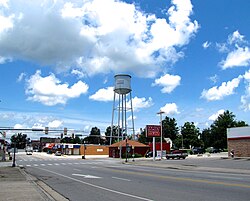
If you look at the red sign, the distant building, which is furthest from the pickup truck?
the distant building

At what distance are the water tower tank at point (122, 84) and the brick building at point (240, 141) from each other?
91.5 feet

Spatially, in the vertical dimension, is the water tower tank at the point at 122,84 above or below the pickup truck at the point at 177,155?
above

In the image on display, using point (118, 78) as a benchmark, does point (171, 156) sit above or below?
below

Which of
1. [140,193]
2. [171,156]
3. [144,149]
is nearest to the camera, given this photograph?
[140,193]

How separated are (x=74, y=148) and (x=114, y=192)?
92.0 metres

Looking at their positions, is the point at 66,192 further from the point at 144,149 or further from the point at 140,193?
the point at 144,149

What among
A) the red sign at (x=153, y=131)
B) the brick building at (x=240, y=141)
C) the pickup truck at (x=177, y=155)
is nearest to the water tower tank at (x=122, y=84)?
the red sign at (x=153, y=131)

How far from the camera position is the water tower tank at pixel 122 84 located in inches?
2869

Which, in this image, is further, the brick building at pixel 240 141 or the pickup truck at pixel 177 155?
the pickup truck at pixel 177 155

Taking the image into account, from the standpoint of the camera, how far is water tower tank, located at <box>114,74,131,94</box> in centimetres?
7288

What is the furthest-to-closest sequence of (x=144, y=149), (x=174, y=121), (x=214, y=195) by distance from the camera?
(x=174, y=121)
(x=144, y=149)
(x=214, y=195)

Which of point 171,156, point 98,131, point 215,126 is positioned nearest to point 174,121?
point 215,126

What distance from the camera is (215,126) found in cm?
11944

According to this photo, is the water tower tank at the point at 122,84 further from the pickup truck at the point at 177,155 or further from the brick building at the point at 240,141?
the brick building at the point at 240,141
